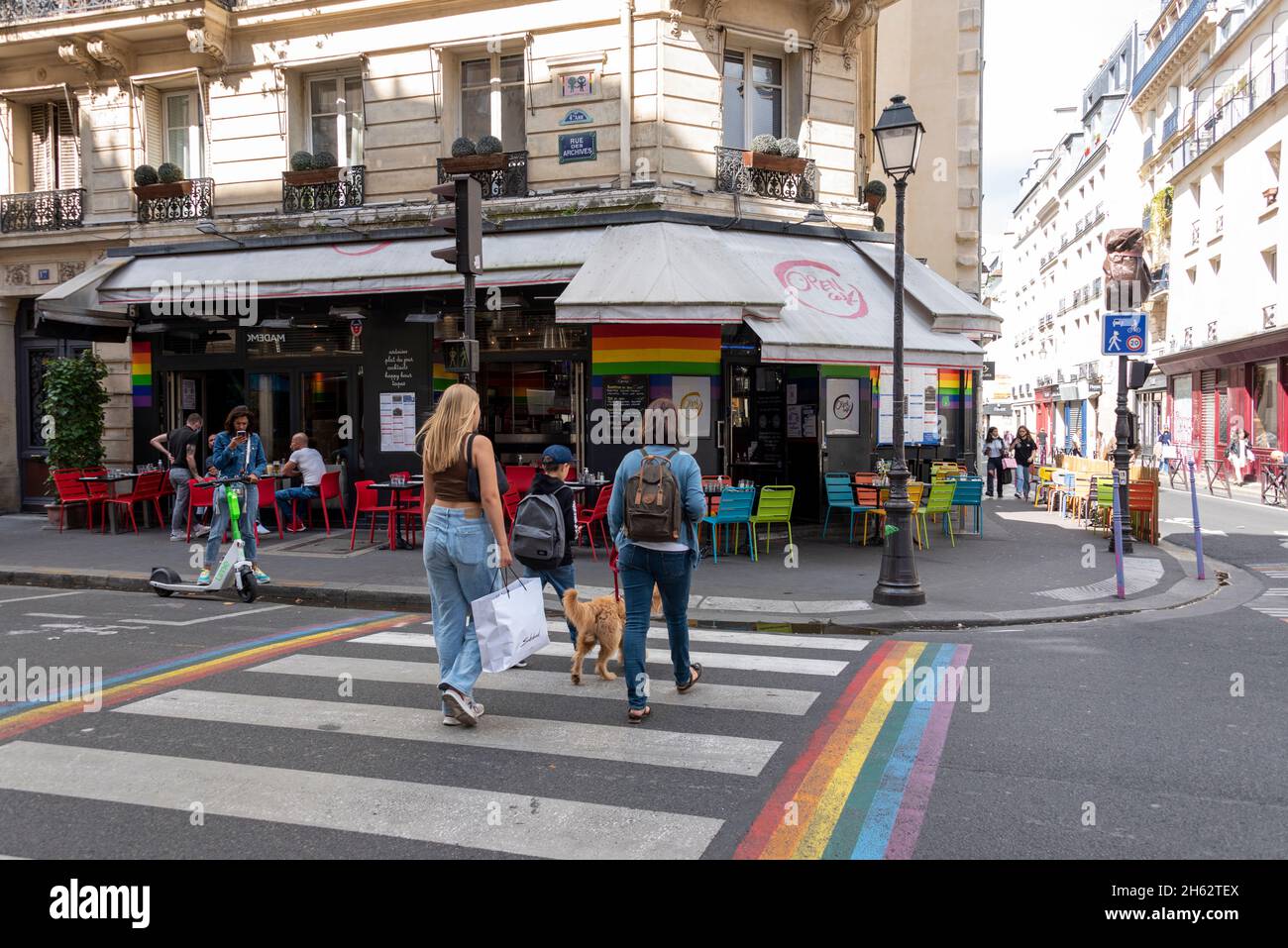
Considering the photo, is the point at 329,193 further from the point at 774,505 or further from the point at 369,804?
the point at 369,804

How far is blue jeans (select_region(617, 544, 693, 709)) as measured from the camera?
17.7ft

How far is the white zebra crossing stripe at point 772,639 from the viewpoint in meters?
7.54

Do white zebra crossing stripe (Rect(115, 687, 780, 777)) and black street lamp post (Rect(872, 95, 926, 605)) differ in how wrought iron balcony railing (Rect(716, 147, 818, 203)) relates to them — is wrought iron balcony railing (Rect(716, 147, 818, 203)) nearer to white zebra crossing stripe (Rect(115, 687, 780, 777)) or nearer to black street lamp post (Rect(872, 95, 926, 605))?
black street lamp post (Rect(872, 95, 926, 605))

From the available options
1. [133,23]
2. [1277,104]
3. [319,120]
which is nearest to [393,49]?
[319,120]

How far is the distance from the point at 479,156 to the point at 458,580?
10.00m

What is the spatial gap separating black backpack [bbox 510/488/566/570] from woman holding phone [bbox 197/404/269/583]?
4574mm

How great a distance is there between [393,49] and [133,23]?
4375mm

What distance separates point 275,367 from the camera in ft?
49.0

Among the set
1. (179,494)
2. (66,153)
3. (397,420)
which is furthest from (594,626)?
(66,153)

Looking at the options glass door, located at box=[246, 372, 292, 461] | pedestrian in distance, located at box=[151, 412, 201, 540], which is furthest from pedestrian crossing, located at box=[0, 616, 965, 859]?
glass door, located at box=[246, 372, 292, 461]

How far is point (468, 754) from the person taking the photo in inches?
189

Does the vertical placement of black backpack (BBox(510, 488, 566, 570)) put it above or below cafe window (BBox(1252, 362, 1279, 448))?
below

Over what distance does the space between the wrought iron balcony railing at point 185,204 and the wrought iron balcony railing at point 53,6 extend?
2.70 m
